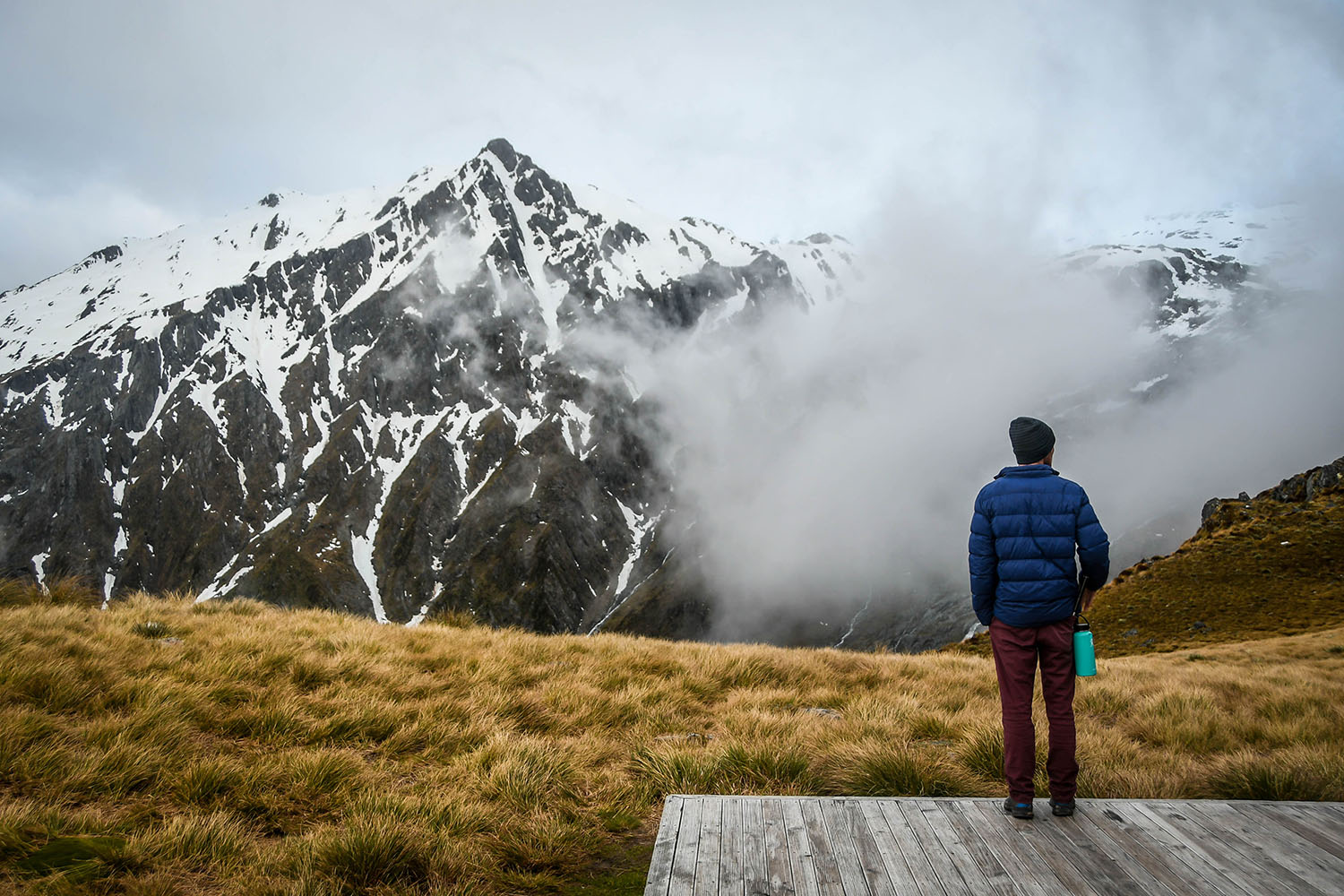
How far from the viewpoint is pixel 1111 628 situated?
1522 inches

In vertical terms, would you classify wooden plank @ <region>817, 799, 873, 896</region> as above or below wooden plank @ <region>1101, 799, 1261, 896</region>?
above

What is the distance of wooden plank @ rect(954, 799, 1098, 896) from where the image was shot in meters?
3.71

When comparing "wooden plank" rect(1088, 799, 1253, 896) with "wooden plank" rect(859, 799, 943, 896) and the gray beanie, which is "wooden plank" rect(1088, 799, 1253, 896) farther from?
the gray beanie

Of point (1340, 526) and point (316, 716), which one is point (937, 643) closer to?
point (1340, 526)

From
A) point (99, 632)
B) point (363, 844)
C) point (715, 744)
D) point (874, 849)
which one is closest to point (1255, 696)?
point (715, 744)

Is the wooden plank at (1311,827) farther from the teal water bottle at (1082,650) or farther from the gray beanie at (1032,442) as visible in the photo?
the gray beanie at (1032,442)

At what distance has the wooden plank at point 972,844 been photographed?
12.2ft

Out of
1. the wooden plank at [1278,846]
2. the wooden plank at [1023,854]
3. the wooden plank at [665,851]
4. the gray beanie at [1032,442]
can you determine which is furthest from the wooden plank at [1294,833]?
the wooden plank at [665,851]

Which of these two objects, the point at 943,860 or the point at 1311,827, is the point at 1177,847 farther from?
the point at 943,860

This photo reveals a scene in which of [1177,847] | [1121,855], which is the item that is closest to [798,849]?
[1121,855]

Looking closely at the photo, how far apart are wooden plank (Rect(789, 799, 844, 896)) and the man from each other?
1582 millimetres

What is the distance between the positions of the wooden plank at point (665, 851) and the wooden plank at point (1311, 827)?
4.34 meters

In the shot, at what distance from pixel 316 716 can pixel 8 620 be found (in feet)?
18.5

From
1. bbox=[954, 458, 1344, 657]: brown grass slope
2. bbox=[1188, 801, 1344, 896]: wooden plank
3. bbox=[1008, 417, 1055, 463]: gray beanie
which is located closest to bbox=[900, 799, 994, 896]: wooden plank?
bbox=[1188, 801, 1344, 896]: wooden plank
